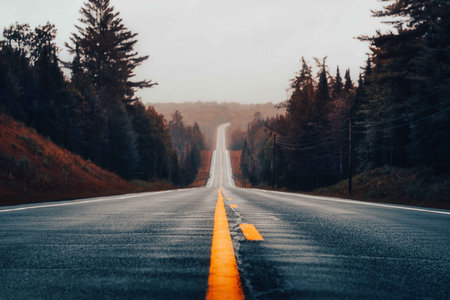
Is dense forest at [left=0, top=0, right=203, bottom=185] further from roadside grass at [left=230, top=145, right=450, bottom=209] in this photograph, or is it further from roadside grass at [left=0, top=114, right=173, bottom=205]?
roadside grass at [left=230, top=145, right=450, bottom=209]

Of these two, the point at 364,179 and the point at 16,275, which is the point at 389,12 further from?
the point at 16,275

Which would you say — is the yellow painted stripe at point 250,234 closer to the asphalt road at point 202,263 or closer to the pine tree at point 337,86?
the asphalt road at point 202,263

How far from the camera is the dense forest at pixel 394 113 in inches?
1029

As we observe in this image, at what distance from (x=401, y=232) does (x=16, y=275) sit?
11.8 feet

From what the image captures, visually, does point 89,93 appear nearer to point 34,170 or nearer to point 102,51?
point 102,51

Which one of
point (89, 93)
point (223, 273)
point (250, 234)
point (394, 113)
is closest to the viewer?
point (223, 273)

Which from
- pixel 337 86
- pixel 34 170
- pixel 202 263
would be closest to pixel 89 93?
pixel 34 170

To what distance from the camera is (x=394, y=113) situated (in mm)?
35406

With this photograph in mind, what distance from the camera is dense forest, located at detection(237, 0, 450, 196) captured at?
26125mm

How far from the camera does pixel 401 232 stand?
391cm

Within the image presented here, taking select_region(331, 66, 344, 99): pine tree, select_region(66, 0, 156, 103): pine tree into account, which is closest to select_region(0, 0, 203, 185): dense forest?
select_region(66, 0, 156, 103): pine tree

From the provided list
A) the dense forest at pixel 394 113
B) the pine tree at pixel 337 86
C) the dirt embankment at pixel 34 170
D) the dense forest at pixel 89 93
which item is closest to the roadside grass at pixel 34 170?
the dirt embankment at pixel 34 170

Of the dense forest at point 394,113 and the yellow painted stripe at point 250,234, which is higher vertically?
the dense forest at point 394,113

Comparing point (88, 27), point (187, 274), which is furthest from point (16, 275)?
point (88, 27)
